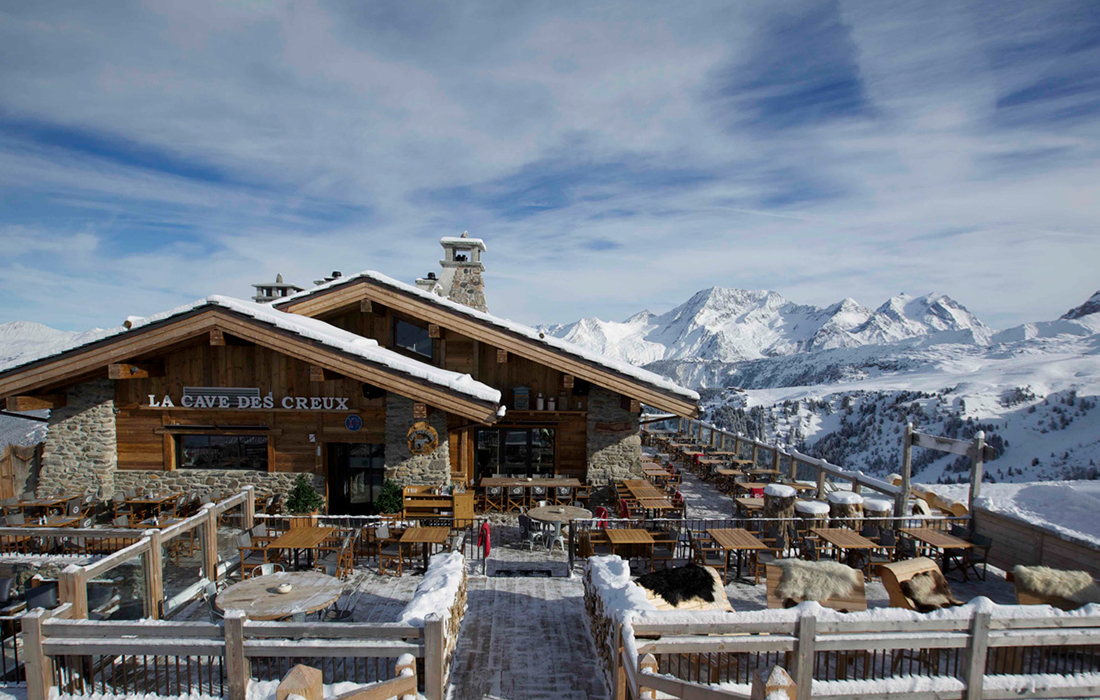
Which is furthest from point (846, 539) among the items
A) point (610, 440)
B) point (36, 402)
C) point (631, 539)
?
point (36, 402)

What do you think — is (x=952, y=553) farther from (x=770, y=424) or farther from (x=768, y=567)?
(x=770, y=424)

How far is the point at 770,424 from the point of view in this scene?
131 m

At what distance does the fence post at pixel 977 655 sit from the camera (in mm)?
6066

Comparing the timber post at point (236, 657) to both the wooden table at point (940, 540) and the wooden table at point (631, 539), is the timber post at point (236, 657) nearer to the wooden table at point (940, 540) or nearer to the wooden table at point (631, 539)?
the wooden table at point (631, 539)

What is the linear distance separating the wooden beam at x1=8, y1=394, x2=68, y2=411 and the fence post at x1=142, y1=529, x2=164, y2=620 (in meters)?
7.69

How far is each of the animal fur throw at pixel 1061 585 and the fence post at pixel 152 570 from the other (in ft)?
41.3

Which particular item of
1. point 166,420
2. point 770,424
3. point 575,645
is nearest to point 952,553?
point 575,645

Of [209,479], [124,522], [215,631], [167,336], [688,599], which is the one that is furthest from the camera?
[209,479]

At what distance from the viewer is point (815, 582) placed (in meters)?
8.12

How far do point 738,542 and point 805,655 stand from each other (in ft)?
16.5

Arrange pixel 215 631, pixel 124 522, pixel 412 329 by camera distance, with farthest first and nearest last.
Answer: pixel 412 329 → pixel 124 522 → pixel 215 631

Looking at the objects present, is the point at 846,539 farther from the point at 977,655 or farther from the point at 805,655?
the point at 805,655

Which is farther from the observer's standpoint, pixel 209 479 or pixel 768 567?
pixel 209 479

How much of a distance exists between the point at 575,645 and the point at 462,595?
179cm
